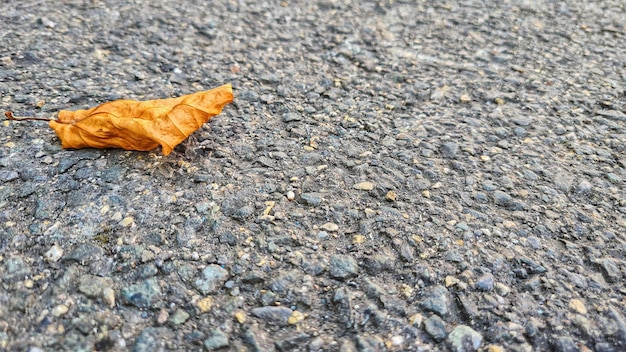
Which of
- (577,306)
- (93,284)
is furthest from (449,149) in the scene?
(93,284)

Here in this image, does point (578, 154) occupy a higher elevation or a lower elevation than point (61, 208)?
higher

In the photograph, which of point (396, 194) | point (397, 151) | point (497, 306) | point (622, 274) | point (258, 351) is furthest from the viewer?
point (397, 151)

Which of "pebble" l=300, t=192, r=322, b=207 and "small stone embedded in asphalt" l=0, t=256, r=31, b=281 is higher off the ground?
"pebble" l=300, t=192, r=322, b=207

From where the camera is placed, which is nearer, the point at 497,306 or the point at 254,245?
the point at 497,306

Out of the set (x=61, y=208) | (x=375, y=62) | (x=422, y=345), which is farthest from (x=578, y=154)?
(x=61, y=208)

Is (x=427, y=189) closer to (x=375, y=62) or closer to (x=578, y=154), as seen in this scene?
(x=578, y=154)

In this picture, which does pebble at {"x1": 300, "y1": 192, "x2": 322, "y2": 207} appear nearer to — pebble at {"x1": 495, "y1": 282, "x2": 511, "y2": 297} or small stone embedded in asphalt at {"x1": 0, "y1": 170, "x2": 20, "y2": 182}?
pebble at {"x1": 495, "y1": 282, "x2": 511, "y2": 297}

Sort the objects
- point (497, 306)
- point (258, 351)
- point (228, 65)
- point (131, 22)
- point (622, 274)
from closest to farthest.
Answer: point (258, 351) < point (497, 306) < point (622, 274) < point (228, 65) < point (131, 22)

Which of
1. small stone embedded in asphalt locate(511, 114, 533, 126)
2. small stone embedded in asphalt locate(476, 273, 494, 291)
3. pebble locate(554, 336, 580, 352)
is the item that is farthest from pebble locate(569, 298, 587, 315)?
small stone embedded in asphalt locate(511, 114, 533, 126)
